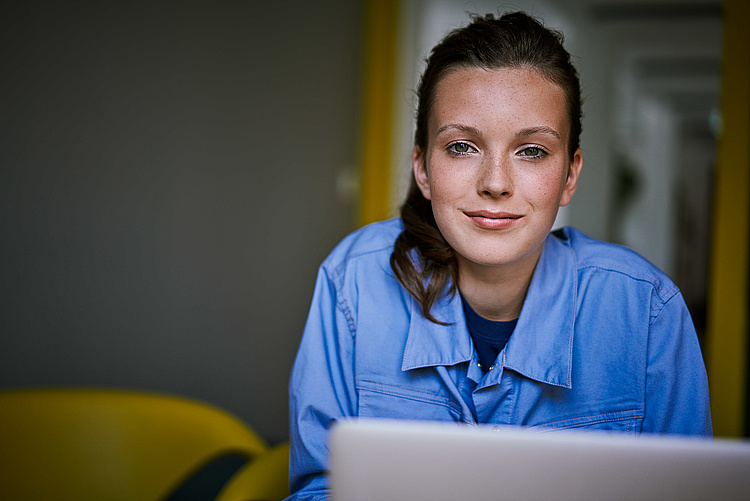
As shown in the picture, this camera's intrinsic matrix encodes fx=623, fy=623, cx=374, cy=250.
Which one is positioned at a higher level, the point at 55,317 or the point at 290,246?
the point at 290,246

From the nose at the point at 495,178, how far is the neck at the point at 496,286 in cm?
22

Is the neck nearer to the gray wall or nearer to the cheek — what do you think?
the cheek

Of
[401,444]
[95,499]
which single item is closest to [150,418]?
[95,499]

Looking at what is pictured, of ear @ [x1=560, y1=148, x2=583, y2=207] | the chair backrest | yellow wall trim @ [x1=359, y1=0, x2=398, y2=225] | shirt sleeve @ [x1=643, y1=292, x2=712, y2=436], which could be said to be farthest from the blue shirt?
yellow wall trim @ [x1=359, y1=0, x2=398, y2=225]

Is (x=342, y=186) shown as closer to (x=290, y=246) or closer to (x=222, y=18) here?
(x=290, y=246)

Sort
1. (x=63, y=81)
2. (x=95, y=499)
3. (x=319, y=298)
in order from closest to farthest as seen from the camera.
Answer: (x=319, y=298)
(x=95, y=499)
(x=63, y=81)

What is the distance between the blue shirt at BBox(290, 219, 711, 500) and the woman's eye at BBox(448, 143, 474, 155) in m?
0.30

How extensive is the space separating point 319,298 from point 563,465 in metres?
0.78

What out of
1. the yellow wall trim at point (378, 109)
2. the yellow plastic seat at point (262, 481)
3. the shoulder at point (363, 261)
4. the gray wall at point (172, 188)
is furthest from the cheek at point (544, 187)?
the gray wall at point (172, 188)

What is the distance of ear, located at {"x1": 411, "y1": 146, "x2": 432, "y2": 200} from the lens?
1222 mm

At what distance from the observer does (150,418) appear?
1.64m

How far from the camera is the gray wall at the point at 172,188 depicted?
7.63 ft

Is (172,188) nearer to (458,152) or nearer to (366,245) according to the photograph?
(366,245)

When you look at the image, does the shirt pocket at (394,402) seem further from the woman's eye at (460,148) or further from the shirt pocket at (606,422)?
the woman's eye at (460,148)
